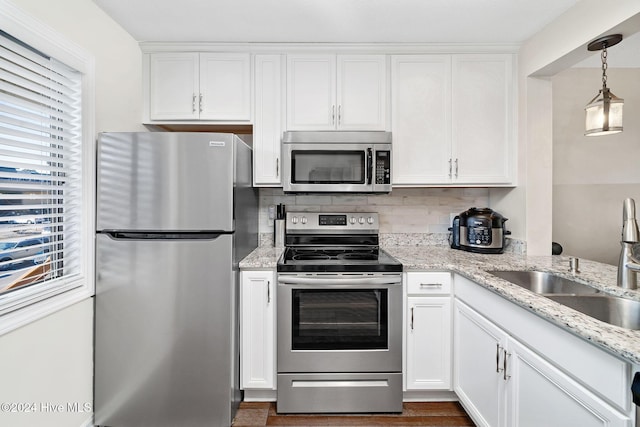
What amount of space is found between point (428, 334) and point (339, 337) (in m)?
0.58

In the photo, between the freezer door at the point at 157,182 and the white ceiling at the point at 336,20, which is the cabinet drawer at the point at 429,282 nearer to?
the freezer door at the point at 157,182

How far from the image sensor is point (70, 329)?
1.57 m

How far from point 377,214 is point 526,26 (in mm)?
1617

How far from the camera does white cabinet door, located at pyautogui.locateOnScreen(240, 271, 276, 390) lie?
191 centimetres

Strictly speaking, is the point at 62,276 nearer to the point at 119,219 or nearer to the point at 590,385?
the point at 119,219

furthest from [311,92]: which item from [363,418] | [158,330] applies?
[363,418]

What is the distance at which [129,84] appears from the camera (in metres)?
2.07

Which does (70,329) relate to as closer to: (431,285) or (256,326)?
(256,326)

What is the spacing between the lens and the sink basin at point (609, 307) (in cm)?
132

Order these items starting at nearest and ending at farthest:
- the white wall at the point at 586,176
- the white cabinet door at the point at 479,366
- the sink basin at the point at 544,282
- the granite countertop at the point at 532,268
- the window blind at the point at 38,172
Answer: the granite countertop at the point at 532,268, the window blind at the point at 38,172, the white cabinet door at the point at 479,366, the sink basin at the point at 544,282, the white wall at the point at 586,176

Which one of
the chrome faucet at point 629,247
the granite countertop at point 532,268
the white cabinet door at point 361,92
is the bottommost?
the granite countertop at point 532,268

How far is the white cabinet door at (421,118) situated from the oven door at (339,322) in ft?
2.86

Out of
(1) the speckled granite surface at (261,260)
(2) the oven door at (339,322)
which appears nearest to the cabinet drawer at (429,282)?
(2) the oven door at (339,322)

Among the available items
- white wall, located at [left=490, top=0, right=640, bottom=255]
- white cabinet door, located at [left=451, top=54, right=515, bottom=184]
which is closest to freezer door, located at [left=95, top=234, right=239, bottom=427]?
white cabinet door, located at [left=451, top=54, right=515, bottom=184]
